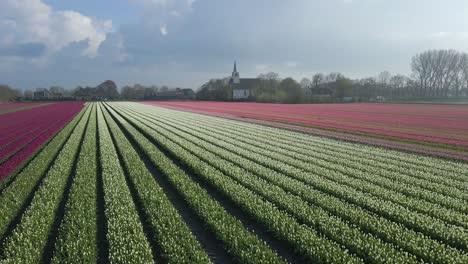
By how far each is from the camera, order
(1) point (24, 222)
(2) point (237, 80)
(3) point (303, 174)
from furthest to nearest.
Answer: (2) point (237, 80)
(3) point (303, 174)
(1) point (24, 222)

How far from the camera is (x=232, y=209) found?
9.55m

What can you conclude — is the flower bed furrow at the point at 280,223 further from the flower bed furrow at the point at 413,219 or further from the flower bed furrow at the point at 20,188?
the flower bed furrow at the point at 20,188

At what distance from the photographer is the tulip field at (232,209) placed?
672 centimetres

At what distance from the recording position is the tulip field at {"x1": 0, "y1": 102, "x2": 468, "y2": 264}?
6.72 meters

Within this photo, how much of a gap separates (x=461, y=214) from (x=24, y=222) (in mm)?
12147

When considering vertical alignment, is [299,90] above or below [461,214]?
above

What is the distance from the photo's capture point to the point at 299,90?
11438 cm

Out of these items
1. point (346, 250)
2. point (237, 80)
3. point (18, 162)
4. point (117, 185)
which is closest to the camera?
point (346, 250)

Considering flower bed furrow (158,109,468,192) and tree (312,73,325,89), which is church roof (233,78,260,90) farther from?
flower bed furrow (158,109,468,192)

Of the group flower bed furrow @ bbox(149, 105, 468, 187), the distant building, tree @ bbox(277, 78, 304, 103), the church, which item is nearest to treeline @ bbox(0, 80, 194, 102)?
the distant building

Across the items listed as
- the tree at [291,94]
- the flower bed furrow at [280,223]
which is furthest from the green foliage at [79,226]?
the tree at [291,94]

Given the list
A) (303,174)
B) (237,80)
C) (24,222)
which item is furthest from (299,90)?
(24,222)

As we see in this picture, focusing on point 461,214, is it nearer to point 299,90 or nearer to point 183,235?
point 183,235

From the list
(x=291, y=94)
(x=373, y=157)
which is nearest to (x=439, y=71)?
(x=291, y=94)
